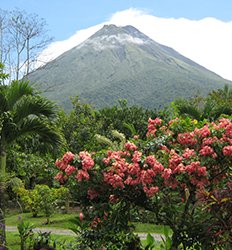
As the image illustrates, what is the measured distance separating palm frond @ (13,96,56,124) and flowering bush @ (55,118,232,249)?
288 centimetres

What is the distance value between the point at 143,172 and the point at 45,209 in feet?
35.9

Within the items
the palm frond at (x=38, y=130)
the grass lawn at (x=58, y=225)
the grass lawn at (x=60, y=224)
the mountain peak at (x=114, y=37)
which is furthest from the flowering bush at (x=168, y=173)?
the mountain peak at (x=114, y=37)

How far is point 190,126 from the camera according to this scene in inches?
220

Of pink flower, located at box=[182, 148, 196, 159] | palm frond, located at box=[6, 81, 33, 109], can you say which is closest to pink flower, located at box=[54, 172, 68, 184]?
pink flower, located at box=[182, 148, 196, 159]

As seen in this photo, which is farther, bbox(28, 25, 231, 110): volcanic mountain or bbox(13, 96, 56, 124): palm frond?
bbox(28, 25, 231, 110): volcanic mountain

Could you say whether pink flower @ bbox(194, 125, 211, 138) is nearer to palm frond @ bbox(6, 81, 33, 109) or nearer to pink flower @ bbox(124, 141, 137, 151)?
pink flower @ bbox(124, 141, 137, 151)

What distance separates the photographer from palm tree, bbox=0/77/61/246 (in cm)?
802

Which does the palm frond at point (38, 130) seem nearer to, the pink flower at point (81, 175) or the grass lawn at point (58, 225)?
the grass lawn at point (58, 225)

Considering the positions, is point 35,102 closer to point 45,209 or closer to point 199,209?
point 199,209

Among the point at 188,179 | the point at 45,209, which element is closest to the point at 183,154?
the point at 188,179

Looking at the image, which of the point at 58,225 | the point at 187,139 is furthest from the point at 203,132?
the point at 58,225

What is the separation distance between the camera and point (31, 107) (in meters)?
8.12

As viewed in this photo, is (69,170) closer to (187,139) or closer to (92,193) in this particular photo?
(92,193)

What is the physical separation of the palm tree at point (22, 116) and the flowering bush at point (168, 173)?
2.82 m
